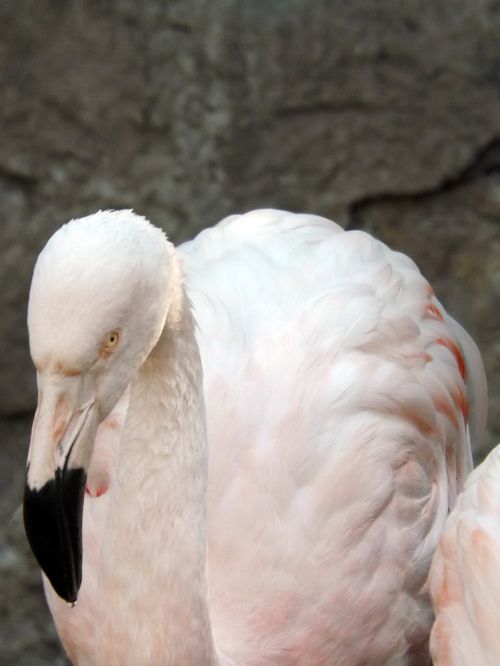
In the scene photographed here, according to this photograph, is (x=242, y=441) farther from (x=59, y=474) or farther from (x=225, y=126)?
(x=225, y=126)

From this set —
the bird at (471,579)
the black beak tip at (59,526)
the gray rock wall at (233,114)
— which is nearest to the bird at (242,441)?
the black beak tip at (59,526)

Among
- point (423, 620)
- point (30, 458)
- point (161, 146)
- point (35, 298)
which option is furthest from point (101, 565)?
point (161, 146)

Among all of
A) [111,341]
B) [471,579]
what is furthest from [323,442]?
[111,341]

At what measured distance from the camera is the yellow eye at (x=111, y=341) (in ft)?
7.33

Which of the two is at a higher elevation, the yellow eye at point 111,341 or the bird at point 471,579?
the yellow eye at point 111,341

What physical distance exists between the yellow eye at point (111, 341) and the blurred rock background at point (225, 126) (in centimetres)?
202

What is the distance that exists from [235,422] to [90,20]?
5.56 ft

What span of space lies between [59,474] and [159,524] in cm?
37

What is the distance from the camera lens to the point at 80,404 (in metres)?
2.24

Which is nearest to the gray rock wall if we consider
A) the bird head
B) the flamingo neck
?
the flamingo neck

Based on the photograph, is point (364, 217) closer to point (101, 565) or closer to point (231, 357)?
point (231, 357)

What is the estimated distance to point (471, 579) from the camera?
260cm

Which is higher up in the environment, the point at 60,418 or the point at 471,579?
the point at 60,418

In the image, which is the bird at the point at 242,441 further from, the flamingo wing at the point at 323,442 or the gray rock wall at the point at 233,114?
the gray rock wall at the point at 233,114
